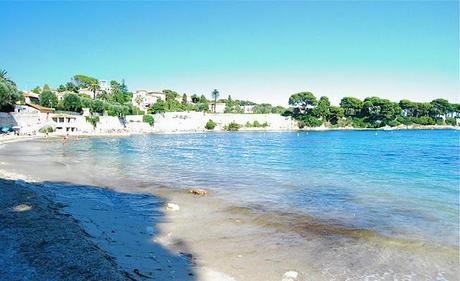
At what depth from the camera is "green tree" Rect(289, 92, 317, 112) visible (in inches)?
6196

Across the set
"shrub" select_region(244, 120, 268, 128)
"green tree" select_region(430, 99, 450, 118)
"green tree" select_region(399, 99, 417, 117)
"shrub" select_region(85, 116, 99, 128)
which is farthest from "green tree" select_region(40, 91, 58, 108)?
"green tree" select_region(430, 99, 450, 118)

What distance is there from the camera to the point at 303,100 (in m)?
160

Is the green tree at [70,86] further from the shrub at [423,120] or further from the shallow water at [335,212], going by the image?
the shrub at [423,120]

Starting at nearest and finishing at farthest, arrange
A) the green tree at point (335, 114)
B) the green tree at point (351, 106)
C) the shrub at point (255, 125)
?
1. the shrub at point (255, 125)
2. the green tree at point (335, 114)
3. the green tree at point (351, 106)

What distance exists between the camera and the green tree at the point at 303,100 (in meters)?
157

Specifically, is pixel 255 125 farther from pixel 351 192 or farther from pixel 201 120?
pixel 351 192

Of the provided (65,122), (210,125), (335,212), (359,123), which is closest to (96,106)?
(65,122)

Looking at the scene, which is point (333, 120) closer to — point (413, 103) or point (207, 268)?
point (413, 103)

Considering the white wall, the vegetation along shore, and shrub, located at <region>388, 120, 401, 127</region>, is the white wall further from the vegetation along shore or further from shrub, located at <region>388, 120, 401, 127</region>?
shrub, located at <region>388, 120, 401, 127</region>

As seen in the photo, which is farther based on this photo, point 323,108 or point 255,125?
point 323,108

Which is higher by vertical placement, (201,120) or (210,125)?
(201,120)

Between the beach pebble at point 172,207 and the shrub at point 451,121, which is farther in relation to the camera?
the shrub at point 451,121

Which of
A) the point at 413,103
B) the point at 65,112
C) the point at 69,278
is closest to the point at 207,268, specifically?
the point at 69,278

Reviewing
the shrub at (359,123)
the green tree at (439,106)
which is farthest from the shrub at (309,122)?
the green tree at (439,106)
